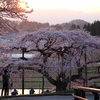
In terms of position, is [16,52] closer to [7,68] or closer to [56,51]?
[7,68]

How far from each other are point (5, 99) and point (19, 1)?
5424 millimetres

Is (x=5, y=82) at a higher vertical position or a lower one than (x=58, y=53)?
lower

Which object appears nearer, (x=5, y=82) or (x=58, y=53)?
(x=5, y=82)

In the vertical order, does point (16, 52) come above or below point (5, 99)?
above

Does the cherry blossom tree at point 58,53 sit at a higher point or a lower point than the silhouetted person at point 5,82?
higher

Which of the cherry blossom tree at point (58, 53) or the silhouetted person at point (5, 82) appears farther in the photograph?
the cherry blossom tree at point (58, 53)

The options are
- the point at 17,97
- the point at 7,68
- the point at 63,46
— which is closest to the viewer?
the point at 17,97

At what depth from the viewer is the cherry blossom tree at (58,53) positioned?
18.4m

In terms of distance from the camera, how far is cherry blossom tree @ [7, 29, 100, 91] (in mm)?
18375

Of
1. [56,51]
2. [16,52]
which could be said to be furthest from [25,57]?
[56,51]

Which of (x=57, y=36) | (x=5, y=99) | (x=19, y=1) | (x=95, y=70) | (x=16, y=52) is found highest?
(x=19, y=1)

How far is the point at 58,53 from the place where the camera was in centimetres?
1870

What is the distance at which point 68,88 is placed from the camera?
1852 centimetres

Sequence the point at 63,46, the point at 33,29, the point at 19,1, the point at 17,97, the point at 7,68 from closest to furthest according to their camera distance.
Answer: the point at 19,1
the point at 17,97
the point at 7,68
the point at 63,46
the point at 33,29
